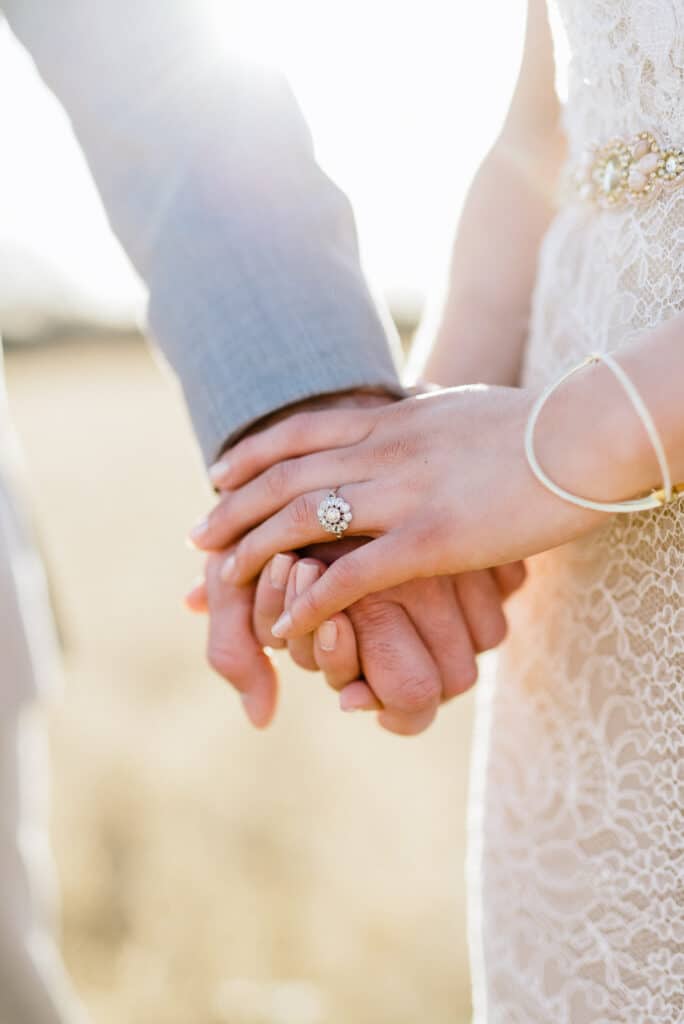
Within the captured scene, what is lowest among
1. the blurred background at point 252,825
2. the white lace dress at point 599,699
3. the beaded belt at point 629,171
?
the blurred background at point 252,825

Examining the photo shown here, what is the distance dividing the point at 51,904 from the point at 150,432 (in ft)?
39.4

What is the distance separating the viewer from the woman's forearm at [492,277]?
58.7 inches

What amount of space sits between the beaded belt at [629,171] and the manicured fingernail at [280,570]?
22.2 inches

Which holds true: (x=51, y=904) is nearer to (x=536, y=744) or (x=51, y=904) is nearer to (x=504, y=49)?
(x=536, y=744)

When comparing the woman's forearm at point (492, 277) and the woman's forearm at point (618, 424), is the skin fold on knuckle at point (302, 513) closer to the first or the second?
the woman's forearm at point (618, 424)

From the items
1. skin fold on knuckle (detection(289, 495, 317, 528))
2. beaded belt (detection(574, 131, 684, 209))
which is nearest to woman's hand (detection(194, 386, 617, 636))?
skin fold on knuckle (detection(289, 495, 317, 528))

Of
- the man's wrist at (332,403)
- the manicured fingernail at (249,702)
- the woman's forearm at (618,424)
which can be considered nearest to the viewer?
the woman's forearm at (618,424)

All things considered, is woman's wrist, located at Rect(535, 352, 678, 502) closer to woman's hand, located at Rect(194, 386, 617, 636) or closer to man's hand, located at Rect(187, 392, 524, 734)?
woman's hand, located at Rect(194, 386, 617, 636)

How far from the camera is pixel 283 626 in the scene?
121 centimetres

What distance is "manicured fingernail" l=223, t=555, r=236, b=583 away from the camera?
1320mm

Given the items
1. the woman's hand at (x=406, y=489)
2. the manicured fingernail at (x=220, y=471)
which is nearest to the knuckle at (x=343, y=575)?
the woman's hand at (x=406, y=489)

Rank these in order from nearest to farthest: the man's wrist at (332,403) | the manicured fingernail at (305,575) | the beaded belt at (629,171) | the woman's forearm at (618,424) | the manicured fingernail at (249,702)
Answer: the woman's forearm at (618,424)
the beaded belt at (629,171)
the manicured fingernail at (305,575)
the man's wrist at (332,403)
the manicured fingernail at (249,702)

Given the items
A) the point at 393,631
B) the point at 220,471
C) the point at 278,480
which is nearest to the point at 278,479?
the point at 278,480

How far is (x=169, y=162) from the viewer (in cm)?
137
